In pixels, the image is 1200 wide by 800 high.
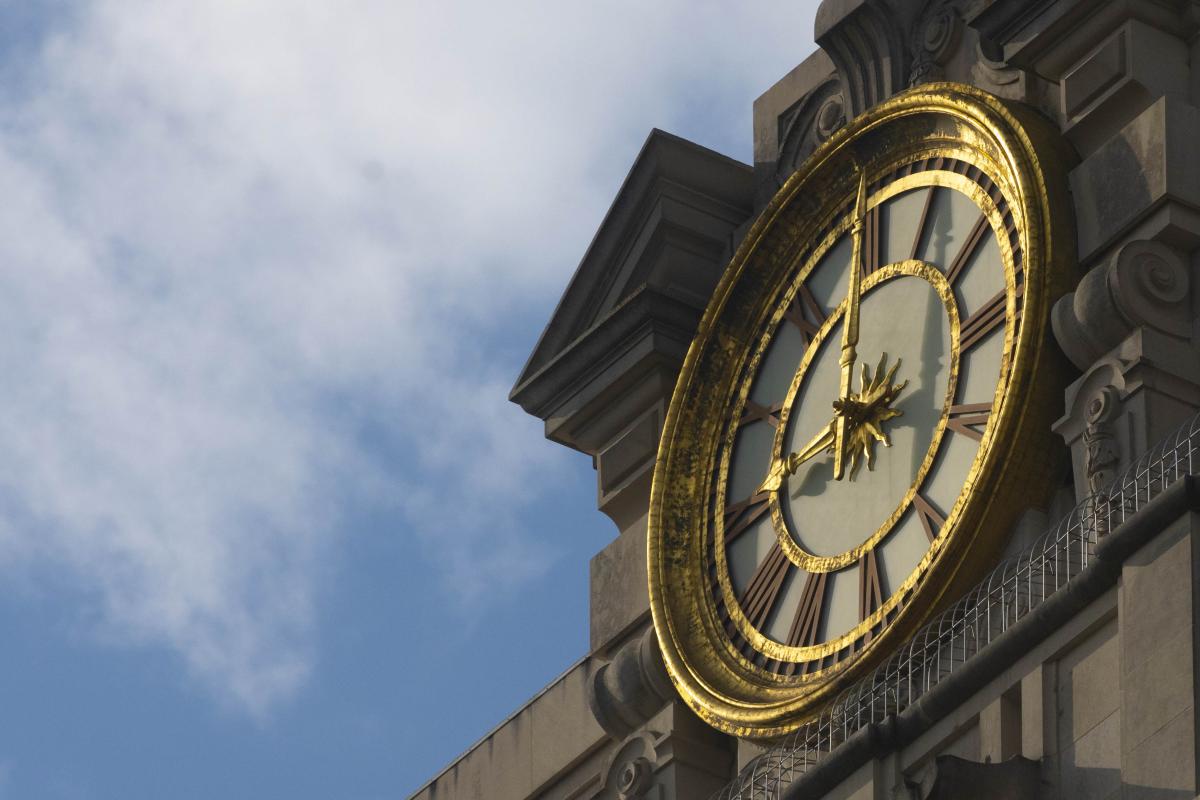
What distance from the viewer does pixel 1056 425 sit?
20156 mm

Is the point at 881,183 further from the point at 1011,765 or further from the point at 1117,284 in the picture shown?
the point at 1011,765

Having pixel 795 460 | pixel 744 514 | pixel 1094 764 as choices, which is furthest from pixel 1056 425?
pixel 744 514

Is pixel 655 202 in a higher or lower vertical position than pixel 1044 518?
higher

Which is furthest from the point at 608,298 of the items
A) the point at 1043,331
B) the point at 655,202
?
the point at 1043,331

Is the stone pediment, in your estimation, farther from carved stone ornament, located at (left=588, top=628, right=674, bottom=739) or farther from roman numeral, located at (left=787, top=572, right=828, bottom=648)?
roman numeral, located at (left=787, top=572, right=828, bottom=648)

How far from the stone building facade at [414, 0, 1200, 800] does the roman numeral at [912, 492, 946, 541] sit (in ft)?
1.84

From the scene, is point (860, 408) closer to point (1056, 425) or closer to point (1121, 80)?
point (1056, 425)

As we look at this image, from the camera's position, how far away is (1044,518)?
66.5 feet

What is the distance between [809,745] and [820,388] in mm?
2380

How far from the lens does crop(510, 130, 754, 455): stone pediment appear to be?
23.4m

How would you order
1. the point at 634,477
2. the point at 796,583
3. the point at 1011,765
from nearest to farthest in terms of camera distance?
the point at 1011,765 < the point at 796,583 < the point at 634,477

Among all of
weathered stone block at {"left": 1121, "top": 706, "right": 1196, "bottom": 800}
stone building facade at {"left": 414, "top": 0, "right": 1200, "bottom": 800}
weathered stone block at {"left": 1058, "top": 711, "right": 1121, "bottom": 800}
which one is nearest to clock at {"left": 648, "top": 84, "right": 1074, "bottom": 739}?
stone building facade at {"left": 414, "top": 0, "right": 1200, "bottom": 800}

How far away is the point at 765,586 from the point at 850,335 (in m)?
1.28

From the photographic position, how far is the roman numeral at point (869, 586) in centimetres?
2102
